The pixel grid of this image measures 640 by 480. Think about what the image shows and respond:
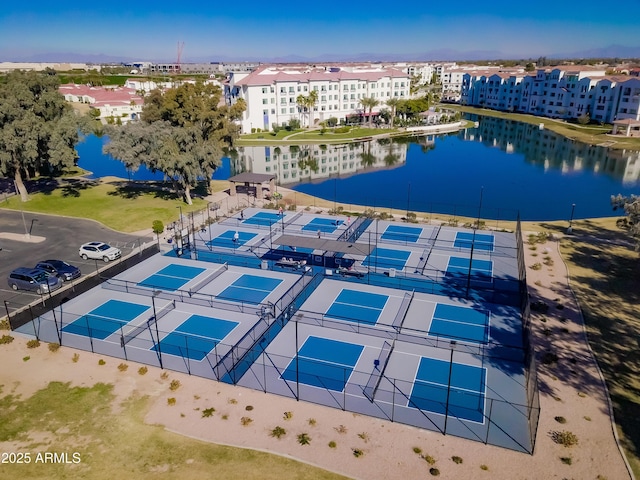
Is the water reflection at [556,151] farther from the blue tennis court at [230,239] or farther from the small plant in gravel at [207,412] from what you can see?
the small plant in gravel at [207,412]

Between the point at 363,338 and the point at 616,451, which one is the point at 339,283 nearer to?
the point at 363,338

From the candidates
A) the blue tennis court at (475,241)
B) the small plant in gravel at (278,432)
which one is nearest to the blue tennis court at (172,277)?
the small plant in gravel at (278,432)

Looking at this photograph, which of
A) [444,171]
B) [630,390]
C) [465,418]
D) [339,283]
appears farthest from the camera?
[444,171]

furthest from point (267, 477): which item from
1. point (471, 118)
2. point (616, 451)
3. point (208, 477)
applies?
point (471, 118)


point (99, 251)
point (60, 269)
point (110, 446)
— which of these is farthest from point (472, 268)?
point (60, 269)

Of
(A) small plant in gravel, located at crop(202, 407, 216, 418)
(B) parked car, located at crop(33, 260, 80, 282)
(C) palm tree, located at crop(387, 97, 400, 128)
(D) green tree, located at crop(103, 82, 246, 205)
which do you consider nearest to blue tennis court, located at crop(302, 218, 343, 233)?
(D) green tree, located at crop(103, 82, 246, 205)

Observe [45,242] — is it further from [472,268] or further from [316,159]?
[316,159]

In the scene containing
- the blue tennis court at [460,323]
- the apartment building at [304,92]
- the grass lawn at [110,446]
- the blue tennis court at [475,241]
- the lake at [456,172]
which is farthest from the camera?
the apartment building at [304,92]
